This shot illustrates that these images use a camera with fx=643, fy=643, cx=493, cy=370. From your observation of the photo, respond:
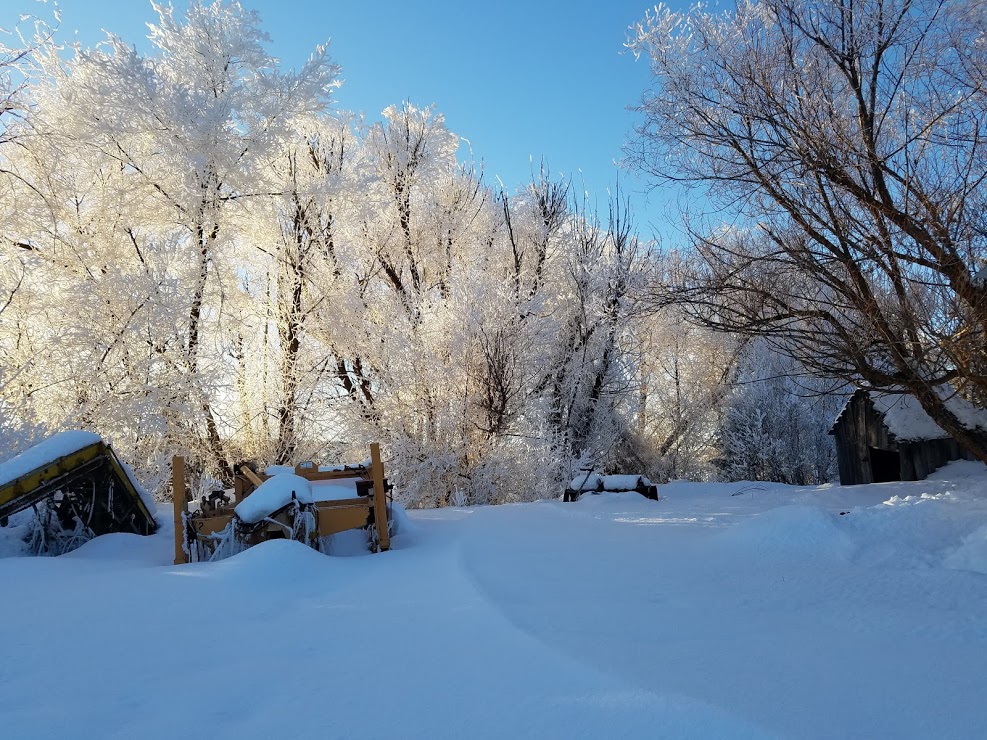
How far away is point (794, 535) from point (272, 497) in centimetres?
457

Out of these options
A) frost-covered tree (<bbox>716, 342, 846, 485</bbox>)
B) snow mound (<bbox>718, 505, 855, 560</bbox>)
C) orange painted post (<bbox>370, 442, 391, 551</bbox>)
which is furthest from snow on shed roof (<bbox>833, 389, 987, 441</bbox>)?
frost-covered tree (<bbox>716, 342, 846, 485</bbox>)

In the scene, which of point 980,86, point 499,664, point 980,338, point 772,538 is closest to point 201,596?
point 499,664

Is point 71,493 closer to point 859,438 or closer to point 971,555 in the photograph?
point 971,555

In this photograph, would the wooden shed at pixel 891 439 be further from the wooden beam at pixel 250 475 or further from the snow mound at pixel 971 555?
the wooden beam at pixel 250 475

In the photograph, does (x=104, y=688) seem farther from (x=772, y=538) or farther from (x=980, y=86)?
(x=980, y=86)

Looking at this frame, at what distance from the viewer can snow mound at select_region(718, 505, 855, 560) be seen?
5.09m

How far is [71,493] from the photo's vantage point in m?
6.78

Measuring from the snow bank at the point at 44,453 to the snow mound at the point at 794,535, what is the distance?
6.40 metres

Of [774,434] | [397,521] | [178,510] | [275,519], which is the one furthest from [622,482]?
[774,434]

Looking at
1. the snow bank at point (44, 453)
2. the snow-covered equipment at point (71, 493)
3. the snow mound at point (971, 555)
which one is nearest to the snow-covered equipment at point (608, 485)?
the snow mound at point (971, 555)

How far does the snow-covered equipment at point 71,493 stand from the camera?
5965mm

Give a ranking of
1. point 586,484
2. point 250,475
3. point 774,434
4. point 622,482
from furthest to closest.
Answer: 1. point 774,434
2. point 586,484
3. point 622,482
4. point 250,475

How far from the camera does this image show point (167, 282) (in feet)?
39.8

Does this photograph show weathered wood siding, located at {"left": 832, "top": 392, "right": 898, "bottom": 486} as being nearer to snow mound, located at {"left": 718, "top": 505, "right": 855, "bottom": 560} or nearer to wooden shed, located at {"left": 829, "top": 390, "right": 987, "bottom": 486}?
wooden shed, located at {"left": 829, "top": 390, "right": 987, "bottom": 486}
